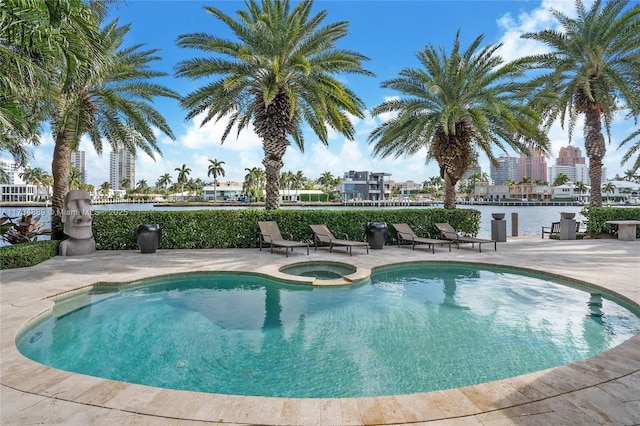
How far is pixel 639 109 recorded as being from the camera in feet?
52.9

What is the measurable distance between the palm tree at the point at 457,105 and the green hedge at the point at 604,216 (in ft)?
15.6

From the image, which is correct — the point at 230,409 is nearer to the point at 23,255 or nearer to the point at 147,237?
the point at 23,255

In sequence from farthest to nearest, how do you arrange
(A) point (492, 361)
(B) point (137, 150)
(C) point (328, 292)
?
(B) point (137, 150) < (C) point (328, 292) < (A) point (492, 361)

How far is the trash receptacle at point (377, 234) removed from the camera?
13.3m

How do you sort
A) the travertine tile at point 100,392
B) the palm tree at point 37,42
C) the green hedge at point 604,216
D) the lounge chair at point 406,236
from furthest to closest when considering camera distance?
the green hedge at point 604,216 → the lounge chair at point 406,236 → the palm tree at point 37,42 → the travertine tile at point 100,392

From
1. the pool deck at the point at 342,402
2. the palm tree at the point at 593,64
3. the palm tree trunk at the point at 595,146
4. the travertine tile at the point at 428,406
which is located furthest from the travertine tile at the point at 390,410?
the palm tree trunk at the point at 595,146

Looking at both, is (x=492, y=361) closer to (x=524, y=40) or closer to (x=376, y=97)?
(x=376, y=97)

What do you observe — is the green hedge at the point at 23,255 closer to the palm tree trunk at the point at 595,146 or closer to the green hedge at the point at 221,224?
the green hedge at the point at 221,224

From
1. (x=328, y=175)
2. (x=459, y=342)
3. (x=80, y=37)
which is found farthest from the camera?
(x=328, y=175)

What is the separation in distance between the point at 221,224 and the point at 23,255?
5.78m

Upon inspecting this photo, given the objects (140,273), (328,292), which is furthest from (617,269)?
(140,273)

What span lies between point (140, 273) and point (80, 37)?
533 centimetres

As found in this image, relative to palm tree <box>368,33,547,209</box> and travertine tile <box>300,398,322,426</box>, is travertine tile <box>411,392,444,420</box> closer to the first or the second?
travertine tile <box>300,398,322,426</box>

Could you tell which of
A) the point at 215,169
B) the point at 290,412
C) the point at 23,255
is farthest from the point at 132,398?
the point at 215,169
